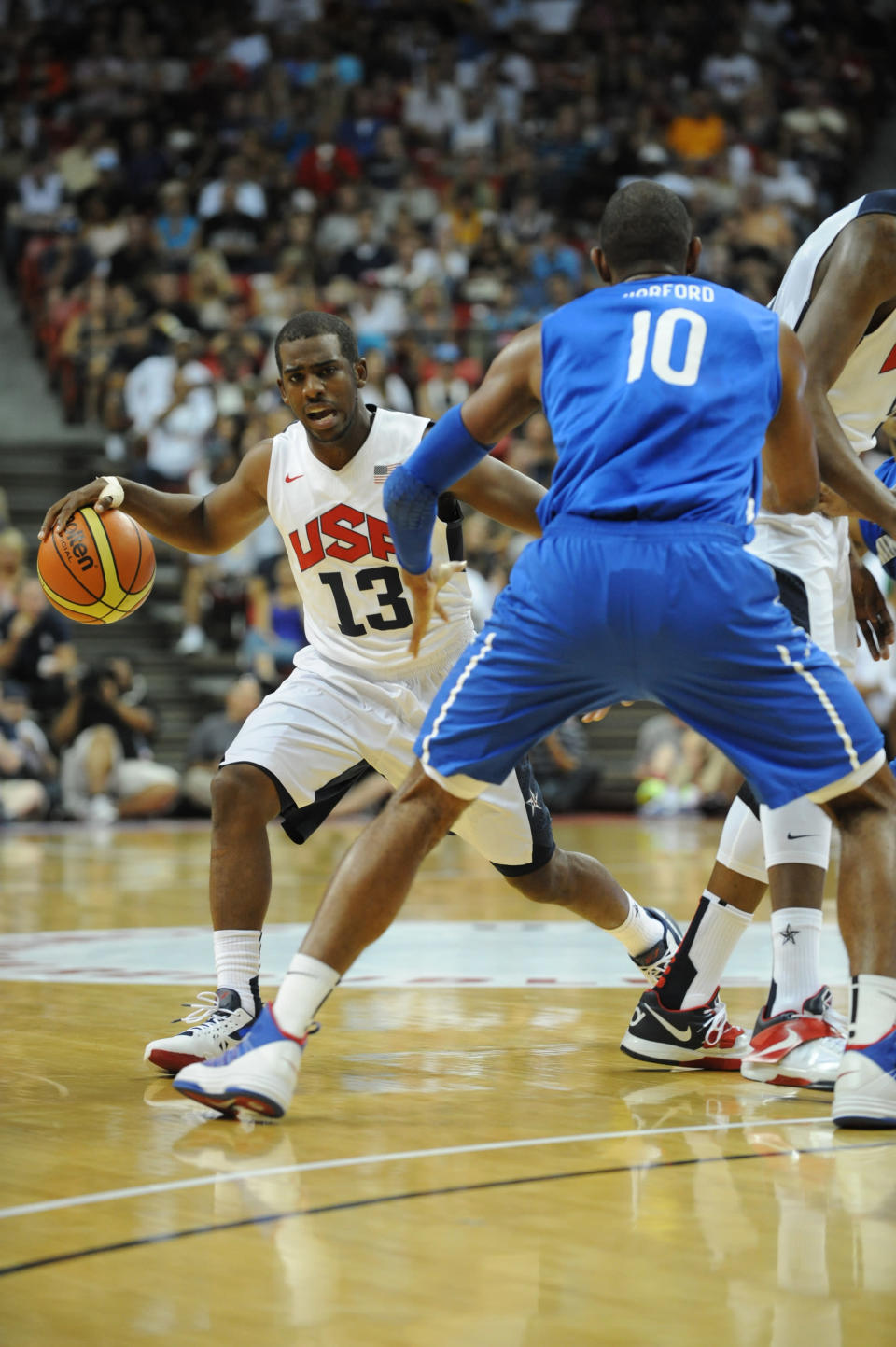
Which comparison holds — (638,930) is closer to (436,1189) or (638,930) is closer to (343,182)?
(436,1189)

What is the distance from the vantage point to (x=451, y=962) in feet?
18.8

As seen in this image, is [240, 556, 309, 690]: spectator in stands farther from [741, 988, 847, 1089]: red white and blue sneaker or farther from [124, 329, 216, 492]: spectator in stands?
[741, 988, 847, 1089]: red white and blue sneaker

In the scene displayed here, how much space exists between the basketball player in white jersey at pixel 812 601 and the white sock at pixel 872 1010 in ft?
1.62

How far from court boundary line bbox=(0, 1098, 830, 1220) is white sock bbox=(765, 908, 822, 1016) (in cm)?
54

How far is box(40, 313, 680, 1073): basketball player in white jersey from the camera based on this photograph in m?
4.18

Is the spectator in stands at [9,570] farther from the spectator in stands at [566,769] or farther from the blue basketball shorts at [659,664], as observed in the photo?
the blue basketball shorts at [659,664]

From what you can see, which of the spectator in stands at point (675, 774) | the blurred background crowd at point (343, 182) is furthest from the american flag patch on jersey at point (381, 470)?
the spectator in stands at point (675, 774)

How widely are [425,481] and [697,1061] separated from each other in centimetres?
156

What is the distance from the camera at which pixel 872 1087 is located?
10.6 feet

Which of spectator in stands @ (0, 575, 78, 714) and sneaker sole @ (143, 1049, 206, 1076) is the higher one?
sneaker sole @ (143, 1049, 206, 1076)

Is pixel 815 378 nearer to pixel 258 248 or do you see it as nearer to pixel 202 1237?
pixel 202 1237

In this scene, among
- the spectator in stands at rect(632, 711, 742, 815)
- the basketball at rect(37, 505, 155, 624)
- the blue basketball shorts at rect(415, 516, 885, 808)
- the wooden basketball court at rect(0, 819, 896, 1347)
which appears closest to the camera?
the wooden basketball court at rect(0, 819, 896, 1347)

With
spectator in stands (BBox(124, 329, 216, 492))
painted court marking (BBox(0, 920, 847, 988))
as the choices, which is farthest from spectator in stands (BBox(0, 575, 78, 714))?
painted court marking (BBox(0, 920, 847, 988))

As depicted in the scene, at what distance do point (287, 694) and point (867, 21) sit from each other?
1921 cm
